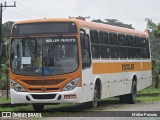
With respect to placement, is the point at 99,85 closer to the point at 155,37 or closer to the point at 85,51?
the point at 85,51

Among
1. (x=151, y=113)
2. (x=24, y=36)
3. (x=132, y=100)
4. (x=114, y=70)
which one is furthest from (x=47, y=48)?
(x=132, y=100)

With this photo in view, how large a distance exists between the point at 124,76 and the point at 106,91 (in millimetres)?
2901

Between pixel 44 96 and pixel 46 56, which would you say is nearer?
pixel 44 96

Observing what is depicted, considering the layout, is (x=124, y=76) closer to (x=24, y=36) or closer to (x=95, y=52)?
(x=95, y=52)

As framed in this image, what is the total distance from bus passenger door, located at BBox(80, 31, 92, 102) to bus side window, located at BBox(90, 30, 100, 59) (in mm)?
659

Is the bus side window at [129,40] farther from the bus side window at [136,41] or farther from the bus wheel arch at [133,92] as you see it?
the bus wheel arch at [133,92]

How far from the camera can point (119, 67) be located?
2298cm

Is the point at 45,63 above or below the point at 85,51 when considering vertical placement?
below

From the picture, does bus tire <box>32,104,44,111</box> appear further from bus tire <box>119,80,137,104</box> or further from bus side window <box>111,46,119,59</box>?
bus tire <box>119,80,137,104</box>

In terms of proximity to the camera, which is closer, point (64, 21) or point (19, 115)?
point (19, 115)

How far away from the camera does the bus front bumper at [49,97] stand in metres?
17.2

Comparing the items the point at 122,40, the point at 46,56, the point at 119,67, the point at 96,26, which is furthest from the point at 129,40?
the point at 46,56

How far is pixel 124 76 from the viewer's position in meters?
23.8

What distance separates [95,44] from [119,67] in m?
3.51
